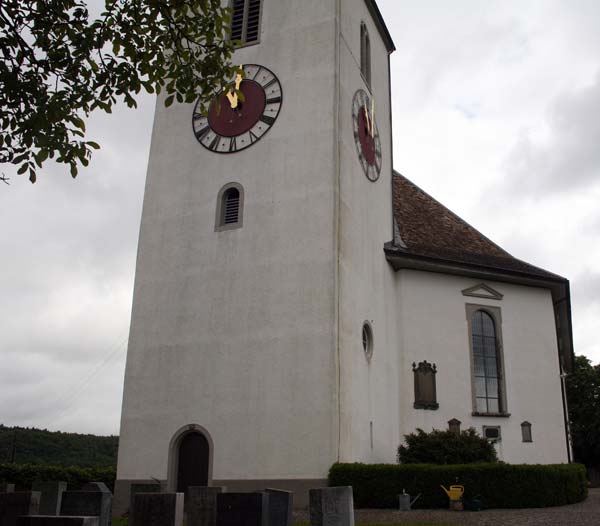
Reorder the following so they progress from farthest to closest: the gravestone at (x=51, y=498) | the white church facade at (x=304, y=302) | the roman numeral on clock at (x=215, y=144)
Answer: the roman numeral on clock at (x=215, y=144) → the white church facade at (x=304, y=302) → the gravestone at (x=51, y=498)

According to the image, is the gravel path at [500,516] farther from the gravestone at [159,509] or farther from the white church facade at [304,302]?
the gravestone at [159,509]

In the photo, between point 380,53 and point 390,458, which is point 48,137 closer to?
point 390,458

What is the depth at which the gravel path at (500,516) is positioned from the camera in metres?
11.8

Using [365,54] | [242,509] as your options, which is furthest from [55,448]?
[242,509]

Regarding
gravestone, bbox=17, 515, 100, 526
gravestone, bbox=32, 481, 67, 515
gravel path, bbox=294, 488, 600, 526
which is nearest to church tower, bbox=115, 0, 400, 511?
gravel path, bbox=294, 488, 600, 526

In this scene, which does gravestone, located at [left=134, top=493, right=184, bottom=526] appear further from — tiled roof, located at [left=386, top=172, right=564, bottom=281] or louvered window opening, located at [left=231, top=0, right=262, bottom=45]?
Answer: louvered window opening, located at [left=231, top=0, right=262, bottom=45]

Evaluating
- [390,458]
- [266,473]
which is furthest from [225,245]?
[390,458]

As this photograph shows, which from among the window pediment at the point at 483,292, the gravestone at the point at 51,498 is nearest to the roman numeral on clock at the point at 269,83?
the window pediment at the point at 483,292

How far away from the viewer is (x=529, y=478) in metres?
14.4

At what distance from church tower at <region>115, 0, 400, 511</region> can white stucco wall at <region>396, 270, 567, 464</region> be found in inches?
24.9

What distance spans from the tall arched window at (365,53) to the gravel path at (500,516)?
13291 millimetres

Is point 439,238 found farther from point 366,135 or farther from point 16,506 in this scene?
point 16,506

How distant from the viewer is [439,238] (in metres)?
22.0

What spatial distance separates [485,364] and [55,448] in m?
47.6
